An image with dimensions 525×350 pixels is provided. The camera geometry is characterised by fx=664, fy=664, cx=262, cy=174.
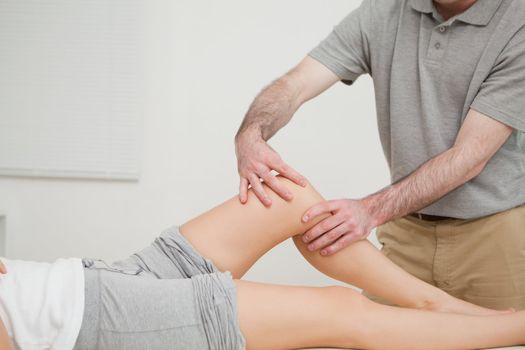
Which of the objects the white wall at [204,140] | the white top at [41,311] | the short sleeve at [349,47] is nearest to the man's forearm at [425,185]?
the short sleeve at [349,47]

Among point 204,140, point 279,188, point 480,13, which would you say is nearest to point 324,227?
point 279,188

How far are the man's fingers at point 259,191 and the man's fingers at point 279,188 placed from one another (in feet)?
0.08

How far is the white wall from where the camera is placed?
9.45 ft

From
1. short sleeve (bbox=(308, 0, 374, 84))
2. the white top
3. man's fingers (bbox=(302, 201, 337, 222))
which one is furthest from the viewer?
short sleeve (bbox=(308, 0, 374, 84))

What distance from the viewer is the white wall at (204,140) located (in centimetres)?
288

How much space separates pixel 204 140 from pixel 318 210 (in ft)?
4.84

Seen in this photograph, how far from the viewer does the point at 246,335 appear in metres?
1.37

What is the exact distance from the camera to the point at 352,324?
1.44m

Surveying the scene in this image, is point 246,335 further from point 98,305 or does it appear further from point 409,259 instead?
point 409,259

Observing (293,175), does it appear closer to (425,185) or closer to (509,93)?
(425,185)

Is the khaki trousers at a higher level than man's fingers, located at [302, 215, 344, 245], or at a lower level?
lower

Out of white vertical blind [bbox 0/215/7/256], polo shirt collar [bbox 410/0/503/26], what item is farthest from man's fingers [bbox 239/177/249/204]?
white vertical blind [bbox 0/215/7/256]

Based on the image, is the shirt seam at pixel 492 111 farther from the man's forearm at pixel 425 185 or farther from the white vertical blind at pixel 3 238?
the white vertical blind at pixel 3 238

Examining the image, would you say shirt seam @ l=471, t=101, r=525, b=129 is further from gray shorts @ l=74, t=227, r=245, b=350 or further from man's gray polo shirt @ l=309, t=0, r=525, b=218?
gray shorts @ l=74, t=227, r=245, b=350
